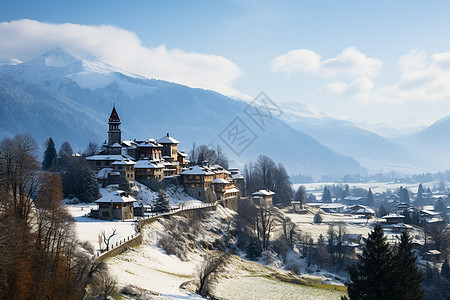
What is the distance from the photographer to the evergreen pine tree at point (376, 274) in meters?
36.9

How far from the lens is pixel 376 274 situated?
3731 cm

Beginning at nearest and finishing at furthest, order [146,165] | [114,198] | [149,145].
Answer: [114,198] → [146,165] → [149,145]

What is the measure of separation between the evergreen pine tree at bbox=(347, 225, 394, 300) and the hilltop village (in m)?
50.9

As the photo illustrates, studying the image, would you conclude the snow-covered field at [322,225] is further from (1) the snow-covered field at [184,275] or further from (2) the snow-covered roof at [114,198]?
(2) the snow-covered roof at [114,198]

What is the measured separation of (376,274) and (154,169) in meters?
55.6

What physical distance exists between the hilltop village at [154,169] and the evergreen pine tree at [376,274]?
50902mm

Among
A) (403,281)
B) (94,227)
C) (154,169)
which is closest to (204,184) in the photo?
(154,169)

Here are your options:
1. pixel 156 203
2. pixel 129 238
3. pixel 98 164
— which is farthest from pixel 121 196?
pixel 98 164

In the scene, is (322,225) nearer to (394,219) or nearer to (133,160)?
(394,219)

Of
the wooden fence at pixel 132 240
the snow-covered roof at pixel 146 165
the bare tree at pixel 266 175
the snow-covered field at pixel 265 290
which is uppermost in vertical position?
the snow-covered roof at pixel 146 165

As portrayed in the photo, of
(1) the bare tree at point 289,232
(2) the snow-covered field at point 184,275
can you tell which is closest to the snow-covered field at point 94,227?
(2) the snow-covered field at point 184,275

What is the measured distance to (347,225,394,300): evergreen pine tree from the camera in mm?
36875

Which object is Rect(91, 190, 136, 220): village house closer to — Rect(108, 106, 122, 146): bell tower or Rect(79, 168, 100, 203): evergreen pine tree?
Rect(79, 168, 100, 203): evergreen pine tree

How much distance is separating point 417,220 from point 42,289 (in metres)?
108
